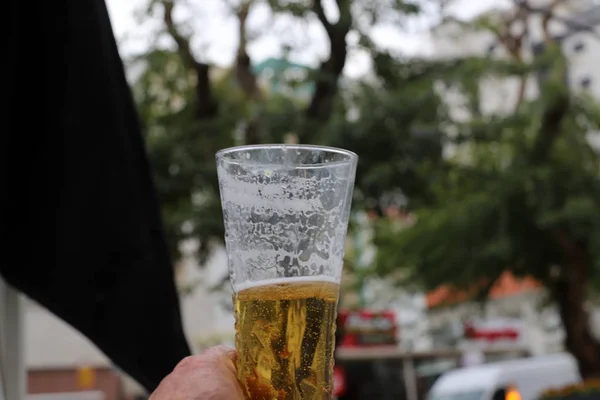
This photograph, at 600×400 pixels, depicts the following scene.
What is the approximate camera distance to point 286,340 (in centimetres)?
75

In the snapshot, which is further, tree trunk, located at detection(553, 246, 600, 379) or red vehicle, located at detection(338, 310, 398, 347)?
red vehicle, located at detection(338, 310, 398, 347)

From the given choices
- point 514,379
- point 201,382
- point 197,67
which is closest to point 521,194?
point 197,67

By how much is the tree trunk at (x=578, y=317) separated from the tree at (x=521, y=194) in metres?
0.01

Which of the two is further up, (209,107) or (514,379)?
(209,107)

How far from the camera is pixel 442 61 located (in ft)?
29.4

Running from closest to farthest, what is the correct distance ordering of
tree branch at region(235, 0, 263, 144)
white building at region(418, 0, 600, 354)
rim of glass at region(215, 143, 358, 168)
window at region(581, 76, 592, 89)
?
rim of glass at region(215, 143, 358, 168) → tree branch at region(235, 0, 263, 144) → white building at region(418, 0, 600, 354) → window at region(581, 76, 592, 89)

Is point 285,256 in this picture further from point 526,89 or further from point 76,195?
point 526,89

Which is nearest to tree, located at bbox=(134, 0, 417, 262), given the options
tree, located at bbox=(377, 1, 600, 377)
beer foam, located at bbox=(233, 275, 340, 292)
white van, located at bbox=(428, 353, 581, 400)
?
tree, located at bbox=(377, 1, 600, 377)

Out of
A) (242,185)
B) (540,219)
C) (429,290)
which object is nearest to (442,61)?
(540,219)

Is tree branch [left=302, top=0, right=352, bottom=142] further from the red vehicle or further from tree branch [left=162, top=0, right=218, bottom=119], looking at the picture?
the red vehicle

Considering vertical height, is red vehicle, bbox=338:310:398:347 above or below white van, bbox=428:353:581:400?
below

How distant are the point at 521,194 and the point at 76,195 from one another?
8949 millimetres

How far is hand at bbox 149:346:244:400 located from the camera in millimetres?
654

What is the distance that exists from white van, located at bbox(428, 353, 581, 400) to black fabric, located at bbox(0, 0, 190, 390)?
13.3 m
